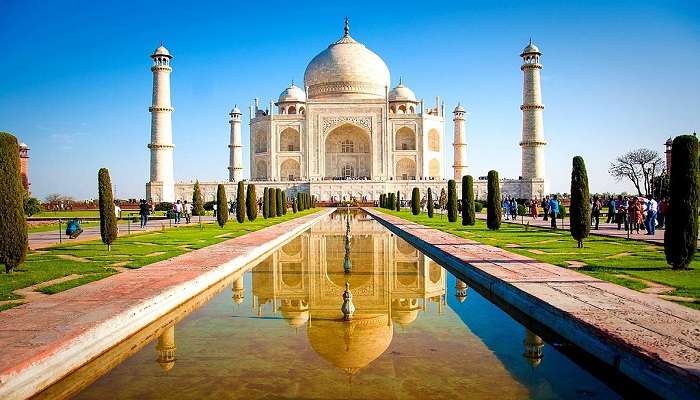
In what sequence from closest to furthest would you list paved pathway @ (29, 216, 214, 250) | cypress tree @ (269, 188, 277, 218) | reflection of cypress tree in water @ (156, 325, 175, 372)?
reflection of cypress tree in water @ (156, 325, 175, 372) → paved pathway @ (29, 216, 214, 250) → cypress tree @ (269, 188, 277, 218)

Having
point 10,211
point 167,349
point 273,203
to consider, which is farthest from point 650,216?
point 273,203

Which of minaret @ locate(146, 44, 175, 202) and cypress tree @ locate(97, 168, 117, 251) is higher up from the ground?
minaret @ locate(146, 44, 175, 202)

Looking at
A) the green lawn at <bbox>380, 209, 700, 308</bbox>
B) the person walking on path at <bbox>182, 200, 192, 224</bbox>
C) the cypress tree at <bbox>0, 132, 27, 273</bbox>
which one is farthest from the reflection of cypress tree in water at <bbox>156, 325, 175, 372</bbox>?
the person walking on path at <bbox>182, 200, 192, 224</bbox>

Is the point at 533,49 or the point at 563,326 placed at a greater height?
the point at 533,49

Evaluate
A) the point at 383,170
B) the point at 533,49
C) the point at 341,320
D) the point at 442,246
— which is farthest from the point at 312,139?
the point at 341,320

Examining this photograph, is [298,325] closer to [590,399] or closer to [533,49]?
[590,399]

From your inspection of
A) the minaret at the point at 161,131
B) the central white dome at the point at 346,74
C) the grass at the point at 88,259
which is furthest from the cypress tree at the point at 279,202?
the central white dome at the point at 346,74

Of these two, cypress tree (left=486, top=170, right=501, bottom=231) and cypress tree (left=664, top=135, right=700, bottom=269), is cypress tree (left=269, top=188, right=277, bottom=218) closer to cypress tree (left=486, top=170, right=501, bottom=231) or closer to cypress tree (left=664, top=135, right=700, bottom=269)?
cypress tree (left=486, top=170, right=501, bottom=231)

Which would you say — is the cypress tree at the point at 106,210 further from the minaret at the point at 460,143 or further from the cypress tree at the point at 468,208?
the minaret at the point at 460,143
